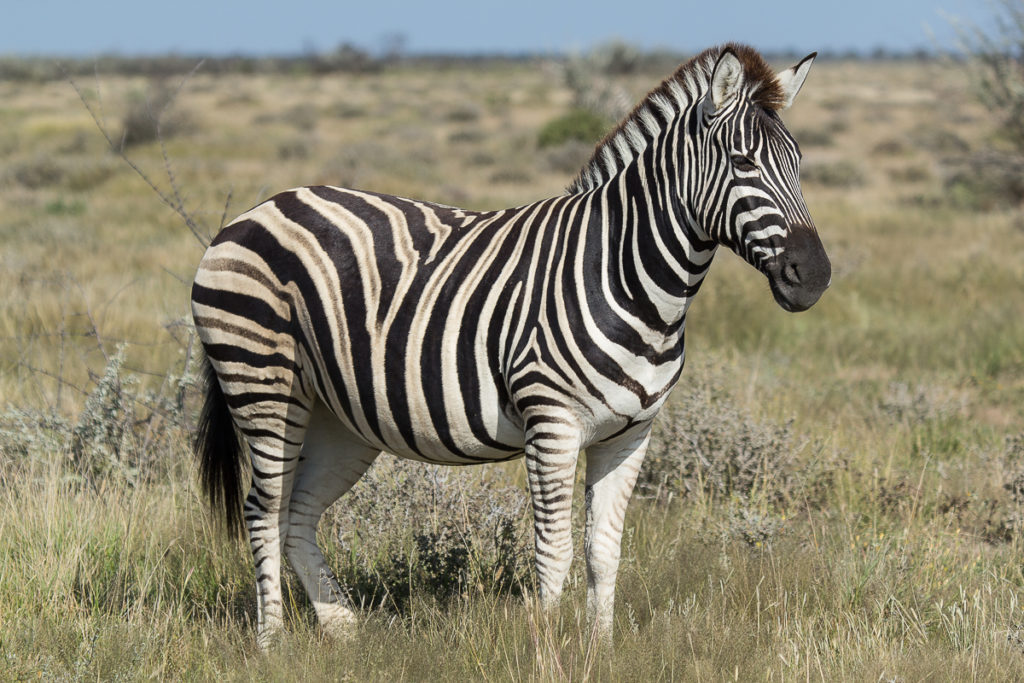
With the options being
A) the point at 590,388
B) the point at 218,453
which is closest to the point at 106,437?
the point at 218,453

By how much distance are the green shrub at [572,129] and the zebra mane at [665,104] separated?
70.6 feet

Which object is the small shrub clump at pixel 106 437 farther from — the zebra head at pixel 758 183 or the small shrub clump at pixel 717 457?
the zebra head at pixel 758 183

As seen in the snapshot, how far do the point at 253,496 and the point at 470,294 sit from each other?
4.09 ft

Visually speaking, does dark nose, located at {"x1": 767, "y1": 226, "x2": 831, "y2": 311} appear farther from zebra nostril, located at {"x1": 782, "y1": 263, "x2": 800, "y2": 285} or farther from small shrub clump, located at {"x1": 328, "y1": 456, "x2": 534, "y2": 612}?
small shrub clump, located at {"x1": 328, "y1": 456, "x2": 534, "y2": 612}

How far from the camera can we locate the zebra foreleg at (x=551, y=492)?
3.11 metres

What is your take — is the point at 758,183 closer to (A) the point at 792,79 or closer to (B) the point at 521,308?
(A) the point at 792,79

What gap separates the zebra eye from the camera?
291cm

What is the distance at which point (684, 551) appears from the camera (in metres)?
A: 4.32

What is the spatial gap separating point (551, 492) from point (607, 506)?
350 millimetres

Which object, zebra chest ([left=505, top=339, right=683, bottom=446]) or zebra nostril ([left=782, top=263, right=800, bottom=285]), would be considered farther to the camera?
zebra chest ([left=505, top=339, right=683, bottom=446])

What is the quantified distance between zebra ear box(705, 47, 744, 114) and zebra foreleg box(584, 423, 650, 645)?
111 cm

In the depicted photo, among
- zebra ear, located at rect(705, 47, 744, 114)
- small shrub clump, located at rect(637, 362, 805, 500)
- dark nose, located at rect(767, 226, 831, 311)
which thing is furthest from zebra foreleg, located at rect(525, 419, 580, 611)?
small shrub clump, located at rect(637, 362, 805, 500)

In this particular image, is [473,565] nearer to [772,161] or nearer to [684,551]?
[684,551]

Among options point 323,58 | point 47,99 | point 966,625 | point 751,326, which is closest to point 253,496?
point 966,625
